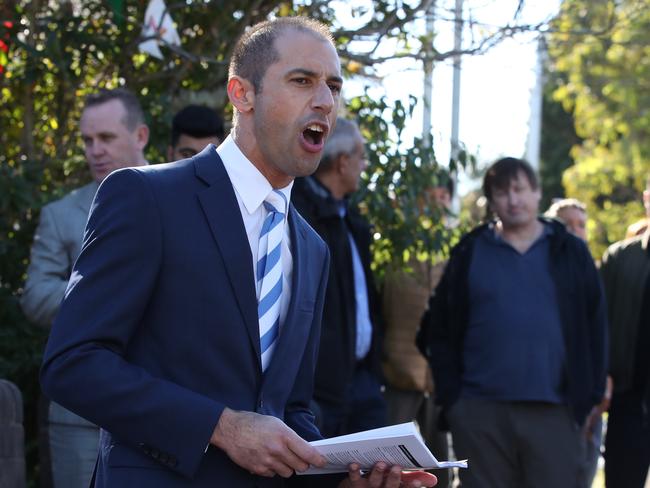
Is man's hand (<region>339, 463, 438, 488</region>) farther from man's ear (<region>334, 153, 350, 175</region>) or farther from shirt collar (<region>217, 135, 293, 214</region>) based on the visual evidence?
man's ear (<region>334, 153, 350, 175</region>)

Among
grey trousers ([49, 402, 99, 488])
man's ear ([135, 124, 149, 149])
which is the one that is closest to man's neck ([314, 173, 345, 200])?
man's ear ([135, 124, 149, 149])

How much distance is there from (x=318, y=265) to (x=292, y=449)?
81 centimetres

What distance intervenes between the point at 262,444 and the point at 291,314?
1.64 ft

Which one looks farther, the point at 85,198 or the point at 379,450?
the point at 85,198

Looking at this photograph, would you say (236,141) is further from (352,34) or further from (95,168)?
(352,34)

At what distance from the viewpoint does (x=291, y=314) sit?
3211 millimetres

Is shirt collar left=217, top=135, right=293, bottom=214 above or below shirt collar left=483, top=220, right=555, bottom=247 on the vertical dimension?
above

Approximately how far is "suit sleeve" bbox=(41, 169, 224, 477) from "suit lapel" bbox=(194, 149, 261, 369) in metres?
0.16

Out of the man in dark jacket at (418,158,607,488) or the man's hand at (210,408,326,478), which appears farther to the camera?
the man in dark jacket at (418,158,607,488)

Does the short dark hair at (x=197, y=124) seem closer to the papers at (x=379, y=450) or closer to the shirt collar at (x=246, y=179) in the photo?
the shirt collar at (x=246, y=179)

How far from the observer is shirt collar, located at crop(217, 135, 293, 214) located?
3.18m

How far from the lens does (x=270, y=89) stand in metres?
3.20

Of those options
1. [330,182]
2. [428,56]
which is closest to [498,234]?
[330,182]

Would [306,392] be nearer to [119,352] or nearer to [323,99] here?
[119,352]
